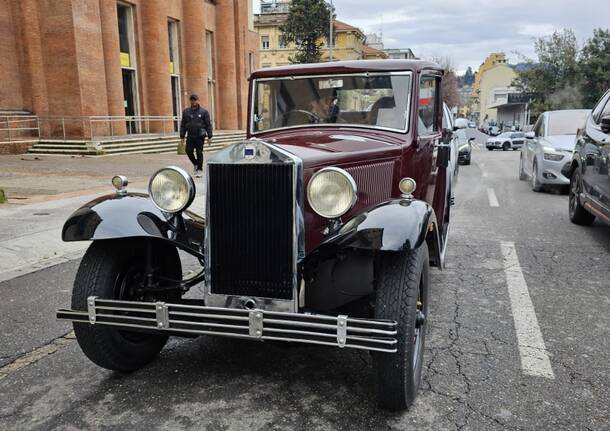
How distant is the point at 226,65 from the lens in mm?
31859

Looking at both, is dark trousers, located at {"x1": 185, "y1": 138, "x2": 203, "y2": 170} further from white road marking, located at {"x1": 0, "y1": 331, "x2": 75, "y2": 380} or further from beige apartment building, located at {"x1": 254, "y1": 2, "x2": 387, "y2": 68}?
beige apartment building, located at {"x1": 254, "y1": 2, "x2": 387, "y2": 68}

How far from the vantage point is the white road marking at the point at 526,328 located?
10.5 feet

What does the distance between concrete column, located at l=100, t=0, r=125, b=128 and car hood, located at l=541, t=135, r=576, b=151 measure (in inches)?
675

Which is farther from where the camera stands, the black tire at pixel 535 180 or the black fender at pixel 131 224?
the black tire at pixel 535 180

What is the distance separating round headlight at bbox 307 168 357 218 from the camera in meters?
2.71

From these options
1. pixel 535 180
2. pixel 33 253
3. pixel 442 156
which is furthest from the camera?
pixel 535 180

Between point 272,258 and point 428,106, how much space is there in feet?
7.80

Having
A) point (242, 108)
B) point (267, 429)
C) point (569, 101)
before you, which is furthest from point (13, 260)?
point (569, 101)

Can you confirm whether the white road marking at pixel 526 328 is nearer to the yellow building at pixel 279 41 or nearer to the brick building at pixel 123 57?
the brick building at pixel 123 57

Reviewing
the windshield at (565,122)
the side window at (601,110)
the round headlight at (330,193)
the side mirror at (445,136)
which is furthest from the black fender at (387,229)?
the windshield at (565,122)

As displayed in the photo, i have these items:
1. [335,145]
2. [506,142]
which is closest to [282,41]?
[506,142]

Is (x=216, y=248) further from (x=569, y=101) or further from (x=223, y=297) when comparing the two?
(x=569, y=101)

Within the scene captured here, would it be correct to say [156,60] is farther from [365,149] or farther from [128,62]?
[365,149]

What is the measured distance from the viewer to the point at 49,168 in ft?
46.5
